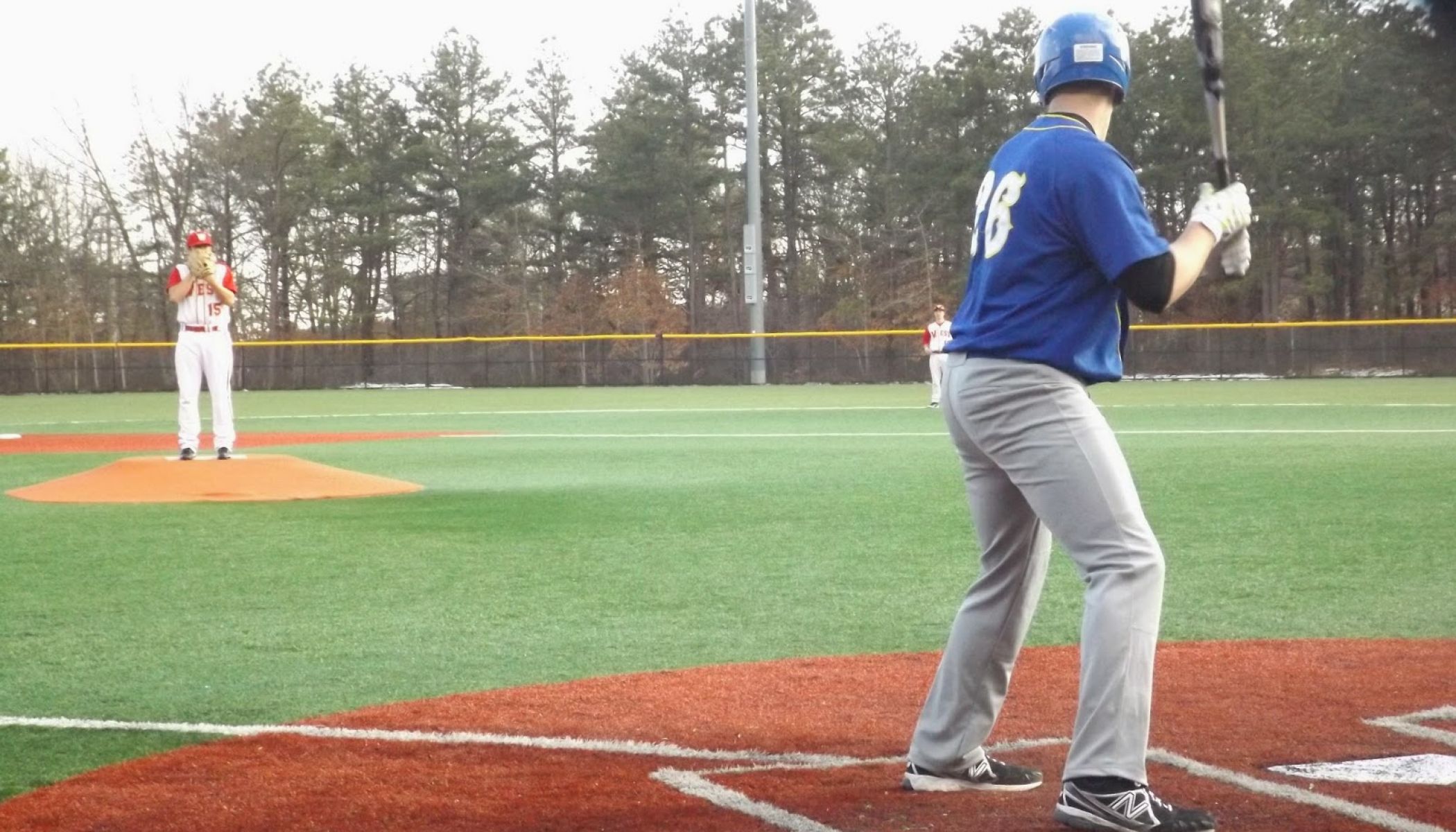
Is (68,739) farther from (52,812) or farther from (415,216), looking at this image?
(415,216)

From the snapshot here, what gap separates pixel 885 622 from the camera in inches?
279

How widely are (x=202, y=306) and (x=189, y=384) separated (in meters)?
A: 0.75

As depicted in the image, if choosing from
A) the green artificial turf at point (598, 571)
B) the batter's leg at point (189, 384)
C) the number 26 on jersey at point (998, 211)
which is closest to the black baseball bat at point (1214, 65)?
the number 26 on jersey at point (998, 211)

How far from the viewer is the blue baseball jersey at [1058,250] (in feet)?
11.7

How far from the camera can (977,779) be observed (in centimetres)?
Answer: 412

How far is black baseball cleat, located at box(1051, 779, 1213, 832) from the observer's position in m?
3.59

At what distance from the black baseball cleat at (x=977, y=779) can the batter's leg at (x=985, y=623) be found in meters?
0.02

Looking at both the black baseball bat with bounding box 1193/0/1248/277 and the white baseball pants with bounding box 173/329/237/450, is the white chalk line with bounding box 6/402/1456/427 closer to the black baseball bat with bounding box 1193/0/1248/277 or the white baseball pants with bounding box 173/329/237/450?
the white baseball pants with bounding box 173/329/237/450

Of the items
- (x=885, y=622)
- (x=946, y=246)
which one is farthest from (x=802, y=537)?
(x=946, y=246)

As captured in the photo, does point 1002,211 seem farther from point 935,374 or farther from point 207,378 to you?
point 935,374

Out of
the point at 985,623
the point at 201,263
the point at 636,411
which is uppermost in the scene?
the point at 201,263

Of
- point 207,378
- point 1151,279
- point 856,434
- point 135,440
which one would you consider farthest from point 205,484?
point 1151,279

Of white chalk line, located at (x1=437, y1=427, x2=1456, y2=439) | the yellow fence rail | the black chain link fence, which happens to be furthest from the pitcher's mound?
the black chain link fence

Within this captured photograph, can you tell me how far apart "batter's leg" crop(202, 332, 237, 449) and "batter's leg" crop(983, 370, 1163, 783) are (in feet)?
36.0
